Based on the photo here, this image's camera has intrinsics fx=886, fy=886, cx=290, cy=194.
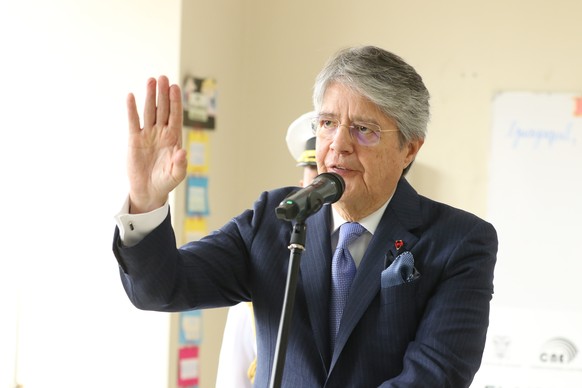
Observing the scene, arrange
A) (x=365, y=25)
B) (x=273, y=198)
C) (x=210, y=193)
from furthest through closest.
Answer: (x=365, y=25) < (x=210, y=193) < (x=273, y=198)

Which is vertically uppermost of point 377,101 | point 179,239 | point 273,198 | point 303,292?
point 377,101

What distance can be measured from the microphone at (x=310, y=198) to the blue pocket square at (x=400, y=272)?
0.24 metres

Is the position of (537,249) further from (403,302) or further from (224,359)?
(403,302)

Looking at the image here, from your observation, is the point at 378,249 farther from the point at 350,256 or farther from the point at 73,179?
the point at 73,179

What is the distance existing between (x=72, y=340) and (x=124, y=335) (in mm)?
242

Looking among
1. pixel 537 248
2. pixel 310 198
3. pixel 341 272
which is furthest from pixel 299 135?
pixel 310 198

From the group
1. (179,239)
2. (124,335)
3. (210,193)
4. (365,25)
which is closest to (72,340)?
(124,335)

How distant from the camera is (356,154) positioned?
1.62 m

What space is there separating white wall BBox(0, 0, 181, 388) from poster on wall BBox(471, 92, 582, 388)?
5.13ft

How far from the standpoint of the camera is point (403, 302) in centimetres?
160

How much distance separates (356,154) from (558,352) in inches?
106

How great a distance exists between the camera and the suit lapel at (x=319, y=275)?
1.62m

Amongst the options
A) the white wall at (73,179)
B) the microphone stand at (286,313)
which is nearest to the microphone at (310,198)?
the microphone stand at (286,313)

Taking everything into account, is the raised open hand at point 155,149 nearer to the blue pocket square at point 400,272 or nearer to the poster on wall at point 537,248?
the blue pocket square at point 400,272
